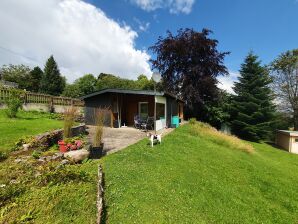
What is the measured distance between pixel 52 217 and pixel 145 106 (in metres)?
11.7

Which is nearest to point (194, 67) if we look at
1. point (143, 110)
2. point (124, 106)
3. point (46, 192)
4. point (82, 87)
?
point (143, 110)

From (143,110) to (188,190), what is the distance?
10.1 m

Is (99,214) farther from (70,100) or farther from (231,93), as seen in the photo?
(231,93)

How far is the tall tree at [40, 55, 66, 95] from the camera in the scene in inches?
1565

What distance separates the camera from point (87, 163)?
250 inches

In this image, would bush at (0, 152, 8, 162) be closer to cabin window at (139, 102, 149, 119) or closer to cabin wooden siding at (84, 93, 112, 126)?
cabin wooden siding at (84, 93, 112, 126)

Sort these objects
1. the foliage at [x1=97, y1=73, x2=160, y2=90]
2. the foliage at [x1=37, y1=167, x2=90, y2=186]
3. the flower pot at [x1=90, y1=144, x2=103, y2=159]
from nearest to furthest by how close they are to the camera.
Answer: the foliage at [x1=37, y1=167, x2=90, y2=186], the flower pot at [x1=90, y1=144, x2=103, y2=159], the foliage at [x1=97, y1=73, x2=160, y2=90]

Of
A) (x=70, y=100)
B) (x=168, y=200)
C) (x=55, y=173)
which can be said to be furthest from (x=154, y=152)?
(x=70, y=100)

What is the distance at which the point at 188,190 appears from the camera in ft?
17.8

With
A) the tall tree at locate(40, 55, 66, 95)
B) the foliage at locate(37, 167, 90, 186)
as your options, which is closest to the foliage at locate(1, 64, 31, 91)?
the tall tree at locate(40, 55, 66, 95)

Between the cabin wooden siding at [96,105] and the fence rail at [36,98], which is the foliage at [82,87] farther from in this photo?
the cabin wooden siding at [96,105]

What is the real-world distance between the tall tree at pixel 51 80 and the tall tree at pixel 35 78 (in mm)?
2539

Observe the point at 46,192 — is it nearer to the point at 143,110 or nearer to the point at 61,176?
the point at 61,176

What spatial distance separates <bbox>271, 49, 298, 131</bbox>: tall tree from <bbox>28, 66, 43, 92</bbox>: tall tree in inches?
1645
